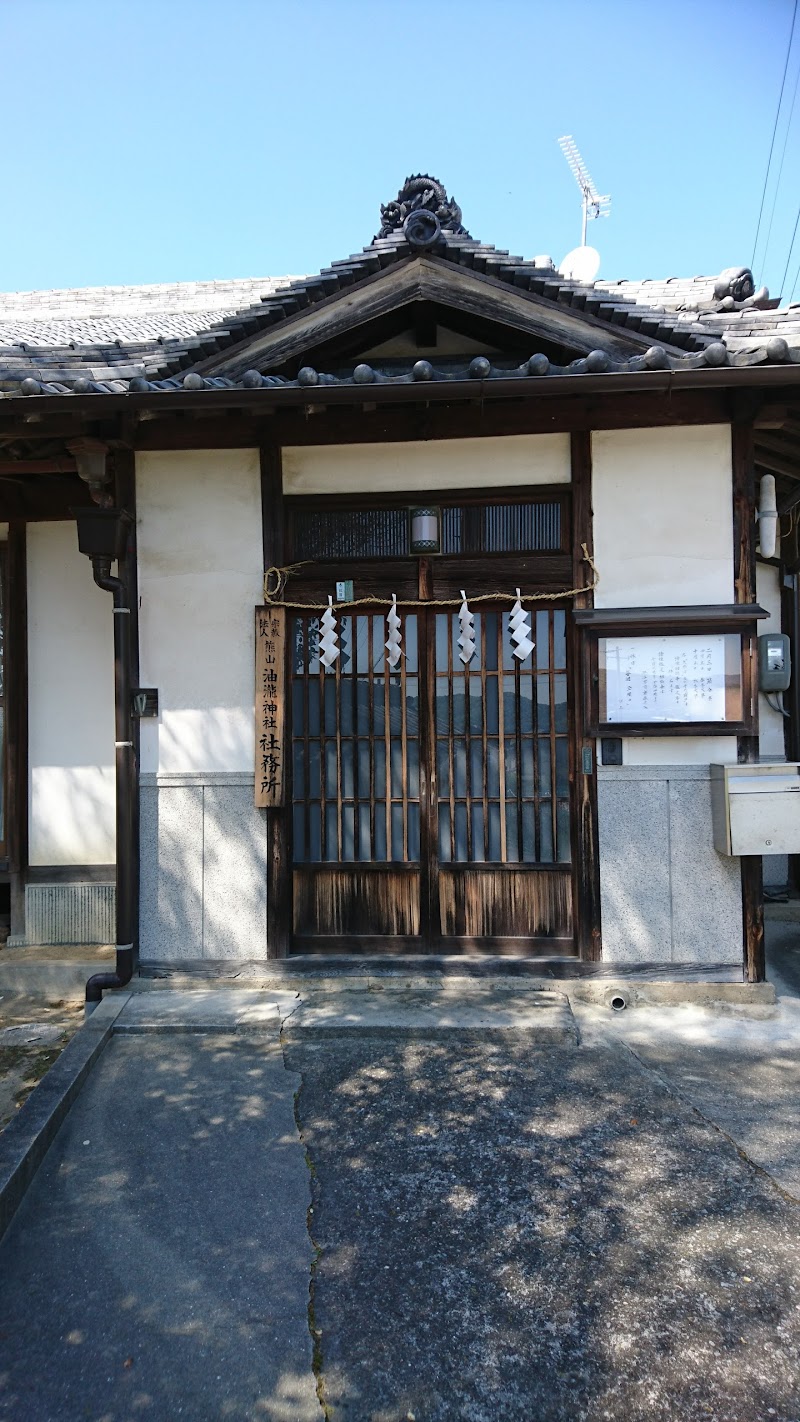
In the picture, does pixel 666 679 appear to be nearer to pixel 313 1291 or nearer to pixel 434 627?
pixel 434 627

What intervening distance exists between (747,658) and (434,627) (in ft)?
8.34

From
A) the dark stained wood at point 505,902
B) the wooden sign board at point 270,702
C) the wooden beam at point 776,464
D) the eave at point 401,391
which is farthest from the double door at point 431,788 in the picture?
the wooden beam at point 776,464

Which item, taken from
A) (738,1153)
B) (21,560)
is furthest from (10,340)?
(738,1153)

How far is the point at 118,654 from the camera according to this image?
253 inches

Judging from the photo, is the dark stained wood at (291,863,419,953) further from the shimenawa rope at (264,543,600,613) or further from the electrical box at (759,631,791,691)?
the electrical box at (759,631,791,691)

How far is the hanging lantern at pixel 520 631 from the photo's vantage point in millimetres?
6242

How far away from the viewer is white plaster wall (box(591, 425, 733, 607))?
20.2 ft

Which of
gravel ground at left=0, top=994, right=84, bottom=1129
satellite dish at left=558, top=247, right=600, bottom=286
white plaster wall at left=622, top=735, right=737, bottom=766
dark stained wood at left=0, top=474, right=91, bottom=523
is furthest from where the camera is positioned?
satellite dish at left=558, top=247, right=600, bottom=286

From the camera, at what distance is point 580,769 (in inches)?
246

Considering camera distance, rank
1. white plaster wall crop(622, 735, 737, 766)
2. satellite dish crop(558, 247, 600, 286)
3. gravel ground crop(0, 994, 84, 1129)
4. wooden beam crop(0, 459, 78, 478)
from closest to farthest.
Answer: gravel ground crop(0, 994, 84, 1129) < white plaster wall crop(622, 735, 737, 766) < wooden beam crop(0, 459, 78, 478) < satellite dish crop(558, 247, 600, 286)

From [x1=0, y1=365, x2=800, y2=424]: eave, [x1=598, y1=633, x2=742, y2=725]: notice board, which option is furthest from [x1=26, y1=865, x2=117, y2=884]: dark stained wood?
[x1=598, y1=633, x2=742, y2=725]: notice board

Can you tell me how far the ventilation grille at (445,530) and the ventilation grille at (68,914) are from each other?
3880 mm

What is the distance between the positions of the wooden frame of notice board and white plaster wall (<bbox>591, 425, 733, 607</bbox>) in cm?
20

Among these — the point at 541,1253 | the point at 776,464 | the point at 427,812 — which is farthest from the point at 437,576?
the point at 541,1253
